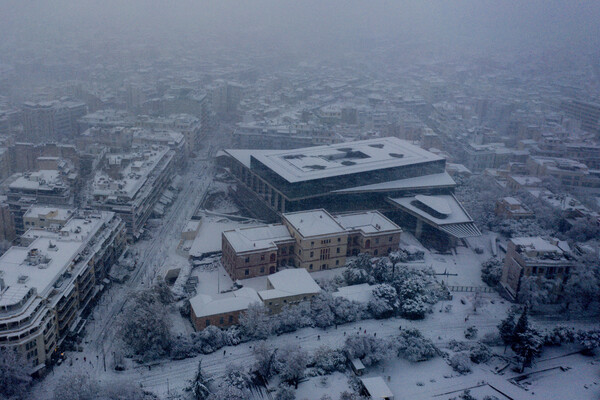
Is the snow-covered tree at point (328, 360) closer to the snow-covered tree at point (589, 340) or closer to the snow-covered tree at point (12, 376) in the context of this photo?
the snow-covered tree at point (12, 376)

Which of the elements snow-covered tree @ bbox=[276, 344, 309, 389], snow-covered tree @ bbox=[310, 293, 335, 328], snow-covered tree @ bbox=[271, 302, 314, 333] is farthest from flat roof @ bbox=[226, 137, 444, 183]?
A: snow-covered tree @ bbox=[276, 344, 309, 389]

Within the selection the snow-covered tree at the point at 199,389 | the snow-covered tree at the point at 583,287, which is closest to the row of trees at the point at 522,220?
the snow-covered tree at the point at 583,287

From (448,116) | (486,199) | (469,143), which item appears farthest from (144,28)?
(486,199)

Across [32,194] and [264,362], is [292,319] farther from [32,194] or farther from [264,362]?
[32,194]

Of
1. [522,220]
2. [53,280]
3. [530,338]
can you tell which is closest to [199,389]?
[53,280]

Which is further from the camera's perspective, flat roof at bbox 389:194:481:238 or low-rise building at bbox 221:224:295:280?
flat roof at bbox 389:194:481:238

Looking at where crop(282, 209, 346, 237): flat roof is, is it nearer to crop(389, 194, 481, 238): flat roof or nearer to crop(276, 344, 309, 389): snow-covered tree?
crop(389, 194, 481, 238): flat roof
